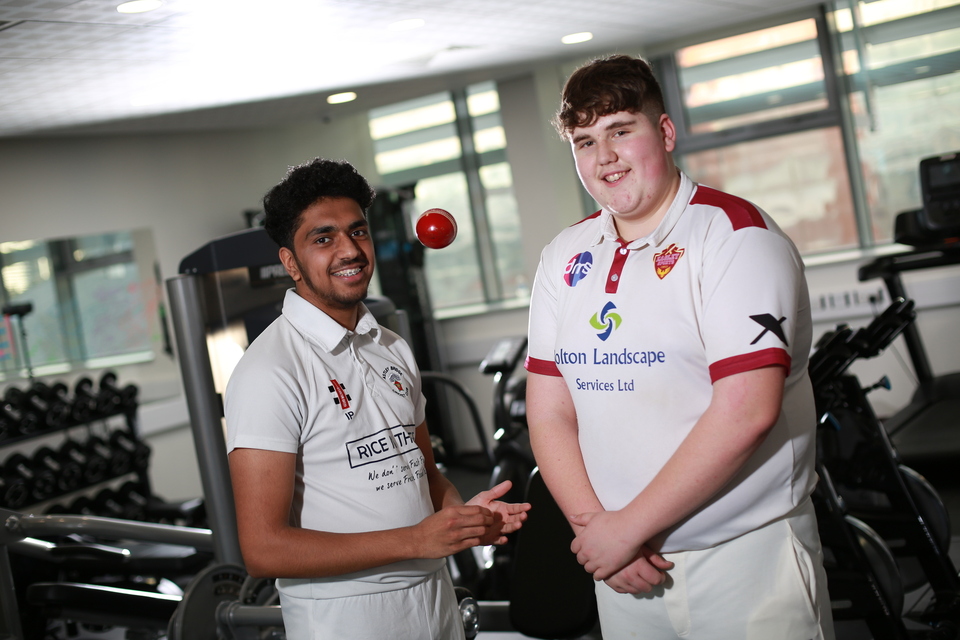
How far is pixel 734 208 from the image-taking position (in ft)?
4.18

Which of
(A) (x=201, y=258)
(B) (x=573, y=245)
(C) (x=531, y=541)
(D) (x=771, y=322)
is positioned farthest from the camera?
(A) (x=201, y=258)

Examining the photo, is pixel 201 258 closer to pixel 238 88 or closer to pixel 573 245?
pixel 573 245

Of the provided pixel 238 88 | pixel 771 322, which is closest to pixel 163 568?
pixel 238 88

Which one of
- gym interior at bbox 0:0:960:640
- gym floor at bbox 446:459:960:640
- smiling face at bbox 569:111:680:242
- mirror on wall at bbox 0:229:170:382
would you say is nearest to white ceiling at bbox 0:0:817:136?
gym interior at bbox 0:0:960:640

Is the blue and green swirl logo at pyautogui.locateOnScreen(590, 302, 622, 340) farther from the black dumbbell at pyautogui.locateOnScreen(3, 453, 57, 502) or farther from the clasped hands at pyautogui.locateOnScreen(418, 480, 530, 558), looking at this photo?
the black dumbbell at pyautogui.locateOnScreen(3, 453, 57, 502)

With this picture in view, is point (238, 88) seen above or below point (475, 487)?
above

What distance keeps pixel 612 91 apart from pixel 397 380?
0.61 meters

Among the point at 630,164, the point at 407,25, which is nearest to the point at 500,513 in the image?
the point at 630,164

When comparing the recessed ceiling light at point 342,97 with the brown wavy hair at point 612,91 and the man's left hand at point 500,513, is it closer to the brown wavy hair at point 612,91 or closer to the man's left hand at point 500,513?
the brown wavy hair at point 612,91

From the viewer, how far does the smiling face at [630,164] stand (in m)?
1.34

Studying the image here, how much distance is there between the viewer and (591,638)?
2.80 meters

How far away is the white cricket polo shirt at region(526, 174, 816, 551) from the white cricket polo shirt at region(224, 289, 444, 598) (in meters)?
0.32

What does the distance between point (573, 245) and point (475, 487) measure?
4.14 m

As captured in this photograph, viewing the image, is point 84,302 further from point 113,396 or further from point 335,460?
point 335,460
